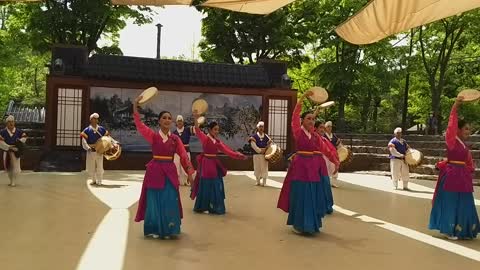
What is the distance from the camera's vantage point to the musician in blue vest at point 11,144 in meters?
10.8

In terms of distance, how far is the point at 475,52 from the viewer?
24.2 meters

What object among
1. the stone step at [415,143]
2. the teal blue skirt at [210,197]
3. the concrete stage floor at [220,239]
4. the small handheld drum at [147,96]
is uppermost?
the small handheld drum at [147,96]

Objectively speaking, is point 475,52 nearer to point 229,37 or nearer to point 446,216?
Answer: point 229,37

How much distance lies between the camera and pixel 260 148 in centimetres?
1216

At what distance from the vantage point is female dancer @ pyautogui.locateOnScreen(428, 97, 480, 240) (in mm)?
6348

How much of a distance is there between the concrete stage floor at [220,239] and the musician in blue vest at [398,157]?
7.01ft

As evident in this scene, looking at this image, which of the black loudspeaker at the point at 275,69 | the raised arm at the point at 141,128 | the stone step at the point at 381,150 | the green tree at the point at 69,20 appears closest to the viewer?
the raised arm at the point at 141,128

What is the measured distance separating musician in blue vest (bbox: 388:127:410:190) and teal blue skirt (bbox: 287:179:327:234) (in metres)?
6.01

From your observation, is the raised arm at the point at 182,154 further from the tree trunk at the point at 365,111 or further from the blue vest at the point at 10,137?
the tree trunk at the point at 365,111

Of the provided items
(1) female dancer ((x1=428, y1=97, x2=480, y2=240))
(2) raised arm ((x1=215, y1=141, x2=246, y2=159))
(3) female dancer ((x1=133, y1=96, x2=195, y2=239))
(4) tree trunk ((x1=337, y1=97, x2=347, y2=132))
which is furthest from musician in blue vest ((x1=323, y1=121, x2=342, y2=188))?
(4) tree trunk ((x1=337, y1=97, x2=347, y2=132))

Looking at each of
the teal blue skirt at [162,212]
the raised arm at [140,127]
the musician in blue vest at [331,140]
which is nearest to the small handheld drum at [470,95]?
the teal blue skirt at [162,212]

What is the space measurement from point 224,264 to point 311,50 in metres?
25.0

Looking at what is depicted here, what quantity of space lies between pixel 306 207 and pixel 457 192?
180 centimetres

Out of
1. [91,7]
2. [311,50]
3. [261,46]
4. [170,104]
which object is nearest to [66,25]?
[91,7]
